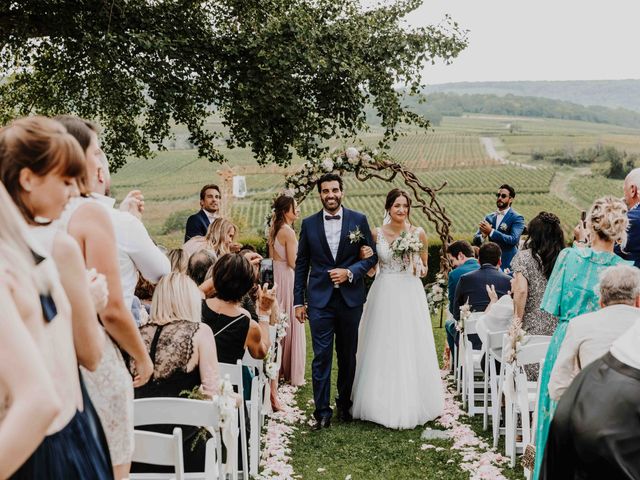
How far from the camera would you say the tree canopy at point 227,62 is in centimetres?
1089

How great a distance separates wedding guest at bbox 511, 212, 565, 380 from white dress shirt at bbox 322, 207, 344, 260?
170 centimetres

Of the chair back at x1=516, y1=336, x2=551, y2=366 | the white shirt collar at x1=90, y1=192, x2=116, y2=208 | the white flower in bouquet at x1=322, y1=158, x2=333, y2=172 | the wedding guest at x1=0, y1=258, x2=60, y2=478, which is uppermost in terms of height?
the white flower in bouquet at x1=322, y1=158, x2=333, y2=172

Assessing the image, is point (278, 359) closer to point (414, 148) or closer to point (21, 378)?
point (21, 378)

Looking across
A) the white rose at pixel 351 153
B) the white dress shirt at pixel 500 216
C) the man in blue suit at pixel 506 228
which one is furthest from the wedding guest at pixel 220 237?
the white dress shirt at pixel 500 216

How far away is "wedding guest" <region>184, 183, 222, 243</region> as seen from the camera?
Result: 942 centimetres

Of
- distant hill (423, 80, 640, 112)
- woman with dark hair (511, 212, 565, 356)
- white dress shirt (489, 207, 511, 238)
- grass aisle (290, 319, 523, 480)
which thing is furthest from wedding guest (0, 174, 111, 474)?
distant hill (423, 80, 640, 112)

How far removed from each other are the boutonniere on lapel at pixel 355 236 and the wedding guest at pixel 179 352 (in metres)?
3.14

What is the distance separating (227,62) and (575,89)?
8488 centimetres

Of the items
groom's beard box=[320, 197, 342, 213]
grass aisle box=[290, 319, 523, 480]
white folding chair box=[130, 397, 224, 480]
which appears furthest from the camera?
groom's beard box=[320, 197, 342, 213]

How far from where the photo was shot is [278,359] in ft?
26.8

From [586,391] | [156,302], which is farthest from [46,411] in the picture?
[156,302]

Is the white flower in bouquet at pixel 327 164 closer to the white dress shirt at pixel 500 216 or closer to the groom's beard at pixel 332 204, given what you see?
A: the white dress shirt at pixel 500 216

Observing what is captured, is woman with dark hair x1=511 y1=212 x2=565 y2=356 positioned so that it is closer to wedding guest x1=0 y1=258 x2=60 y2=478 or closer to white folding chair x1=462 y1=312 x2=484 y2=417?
white folding chair x1=462 y1=312 x2=484 y2=417

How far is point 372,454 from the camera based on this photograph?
22.3ft
